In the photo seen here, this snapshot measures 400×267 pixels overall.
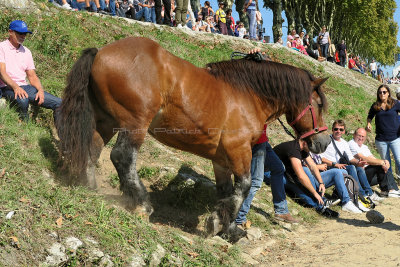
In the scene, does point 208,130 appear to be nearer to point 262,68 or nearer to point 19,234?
point 262,68

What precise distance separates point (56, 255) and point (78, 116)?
5.76ft

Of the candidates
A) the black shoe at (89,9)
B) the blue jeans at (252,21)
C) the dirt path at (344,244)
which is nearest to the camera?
the dirt path at (344,244)

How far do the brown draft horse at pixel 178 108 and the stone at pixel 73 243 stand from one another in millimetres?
1179

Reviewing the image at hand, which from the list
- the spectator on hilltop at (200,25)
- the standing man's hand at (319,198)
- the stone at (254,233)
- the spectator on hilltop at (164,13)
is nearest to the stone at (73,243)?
the stone at (254,233)

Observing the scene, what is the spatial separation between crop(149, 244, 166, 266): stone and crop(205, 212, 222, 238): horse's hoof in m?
1.22

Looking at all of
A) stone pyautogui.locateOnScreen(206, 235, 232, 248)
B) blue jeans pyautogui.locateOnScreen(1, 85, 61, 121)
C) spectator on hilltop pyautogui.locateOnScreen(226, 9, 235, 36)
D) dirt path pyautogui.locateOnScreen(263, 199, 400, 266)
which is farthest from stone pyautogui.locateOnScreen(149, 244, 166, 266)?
spectator on hilltop pyautogui.locateOnScreen(226, 9, 235, 36)

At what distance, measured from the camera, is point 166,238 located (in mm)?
4918

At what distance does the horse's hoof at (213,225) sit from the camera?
224 inches

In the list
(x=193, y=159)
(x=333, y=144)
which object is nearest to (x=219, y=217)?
(x=193, y=159)

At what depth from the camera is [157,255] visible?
4434 mm

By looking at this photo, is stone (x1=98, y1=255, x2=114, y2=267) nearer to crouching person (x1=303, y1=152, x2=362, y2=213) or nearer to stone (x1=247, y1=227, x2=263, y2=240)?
stone (x1=247, y1=227, x2=263, y2=240)

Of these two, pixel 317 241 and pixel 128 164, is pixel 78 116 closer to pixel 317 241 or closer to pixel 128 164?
pixel 128 164

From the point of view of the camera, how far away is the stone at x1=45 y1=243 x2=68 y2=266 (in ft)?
12.2

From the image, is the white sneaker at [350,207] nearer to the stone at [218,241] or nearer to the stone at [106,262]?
the stone at [218,241]
